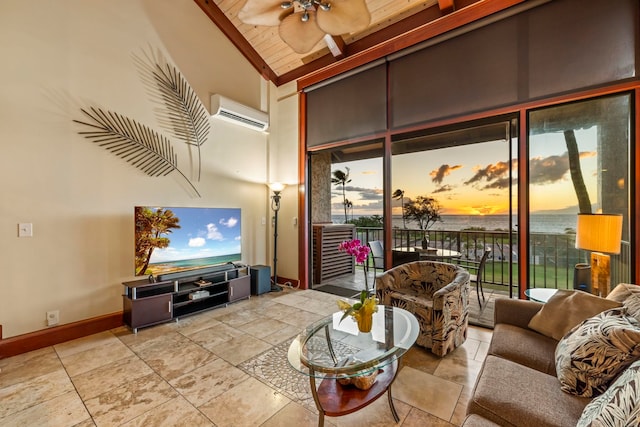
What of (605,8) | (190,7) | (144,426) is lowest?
(144,426)

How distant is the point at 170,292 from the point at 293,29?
3.12 meters

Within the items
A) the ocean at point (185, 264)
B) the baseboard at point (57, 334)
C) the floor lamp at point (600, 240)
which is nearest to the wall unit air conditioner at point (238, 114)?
the ocean at point (185, 264)

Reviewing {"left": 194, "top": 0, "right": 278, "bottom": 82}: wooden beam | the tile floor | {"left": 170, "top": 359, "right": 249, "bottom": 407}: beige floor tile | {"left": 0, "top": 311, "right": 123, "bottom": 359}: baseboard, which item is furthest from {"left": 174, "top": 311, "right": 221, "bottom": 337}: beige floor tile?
{"left": 194, "top": 0, "right": 278, "bottom": 82}: wooden beam

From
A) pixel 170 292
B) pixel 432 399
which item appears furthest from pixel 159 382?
pixel 432 399

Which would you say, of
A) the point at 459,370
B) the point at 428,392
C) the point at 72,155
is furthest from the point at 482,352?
the point at 72,155

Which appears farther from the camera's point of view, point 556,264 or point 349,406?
point 556,264

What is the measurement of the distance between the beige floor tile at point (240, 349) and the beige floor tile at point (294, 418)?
767mm

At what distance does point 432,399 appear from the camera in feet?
6.26

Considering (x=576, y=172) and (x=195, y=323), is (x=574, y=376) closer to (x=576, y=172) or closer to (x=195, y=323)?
(x=576, y=172)

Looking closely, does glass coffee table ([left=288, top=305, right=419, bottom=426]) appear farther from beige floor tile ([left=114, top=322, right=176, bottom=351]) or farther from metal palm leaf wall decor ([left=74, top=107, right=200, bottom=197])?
metal palm leaf wall decor ([left=74, top=107, right=200, bottom=197])

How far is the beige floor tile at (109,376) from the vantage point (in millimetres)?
2027

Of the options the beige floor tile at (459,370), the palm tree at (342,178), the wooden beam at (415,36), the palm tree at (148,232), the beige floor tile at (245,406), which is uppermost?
the wooden beam at (415,36)

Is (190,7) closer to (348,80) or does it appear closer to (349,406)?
(348,80)

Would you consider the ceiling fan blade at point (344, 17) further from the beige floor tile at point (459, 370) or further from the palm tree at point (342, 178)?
the palm tree at point (342, 178)
